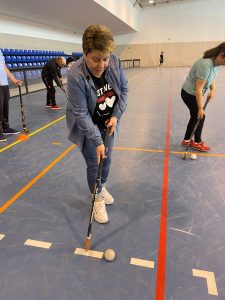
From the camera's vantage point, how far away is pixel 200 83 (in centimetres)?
325

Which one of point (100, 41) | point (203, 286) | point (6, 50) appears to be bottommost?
point (203, 286)

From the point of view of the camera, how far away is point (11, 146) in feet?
13.9

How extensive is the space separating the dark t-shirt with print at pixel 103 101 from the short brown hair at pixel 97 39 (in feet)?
1.08

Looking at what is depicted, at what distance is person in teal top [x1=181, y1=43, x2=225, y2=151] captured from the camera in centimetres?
309

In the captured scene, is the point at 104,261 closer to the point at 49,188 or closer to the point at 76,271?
the point at 76,271

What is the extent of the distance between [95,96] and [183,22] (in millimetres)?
27677

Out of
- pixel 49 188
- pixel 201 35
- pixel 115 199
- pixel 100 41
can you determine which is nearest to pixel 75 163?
pixel 49 188

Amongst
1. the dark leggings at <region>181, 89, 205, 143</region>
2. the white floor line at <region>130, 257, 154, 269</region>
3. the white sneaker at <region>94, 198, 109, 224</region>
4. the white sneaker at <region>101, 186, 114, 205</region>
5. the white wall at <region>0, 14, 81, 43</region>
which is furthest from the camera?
the white wall at <region>0, 14, 81, 43</region>

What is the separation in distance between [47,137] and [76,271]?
10.6ft

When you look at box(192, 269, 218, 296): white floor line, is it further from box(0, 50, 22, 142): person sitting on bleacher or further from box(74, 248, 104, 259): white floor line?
box(0, 50, 22, 142): person sitting on bleacher

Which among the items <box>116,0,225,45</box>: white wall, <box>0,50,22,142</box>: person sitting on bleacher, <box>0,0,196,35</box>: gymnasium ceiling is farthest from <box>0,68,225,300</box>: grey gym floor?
<box>116,0,225,45</box>: white wall

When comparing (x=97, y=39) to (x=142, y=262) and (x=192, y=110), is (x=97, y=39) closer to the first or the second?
(x=142, y=262)

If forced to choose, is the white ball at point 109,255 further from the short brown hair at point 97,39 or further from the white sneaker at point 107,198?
the short brown hair at point 97,39

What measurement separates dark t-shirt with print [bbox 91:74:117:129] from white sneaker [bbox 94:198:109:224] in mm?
768
